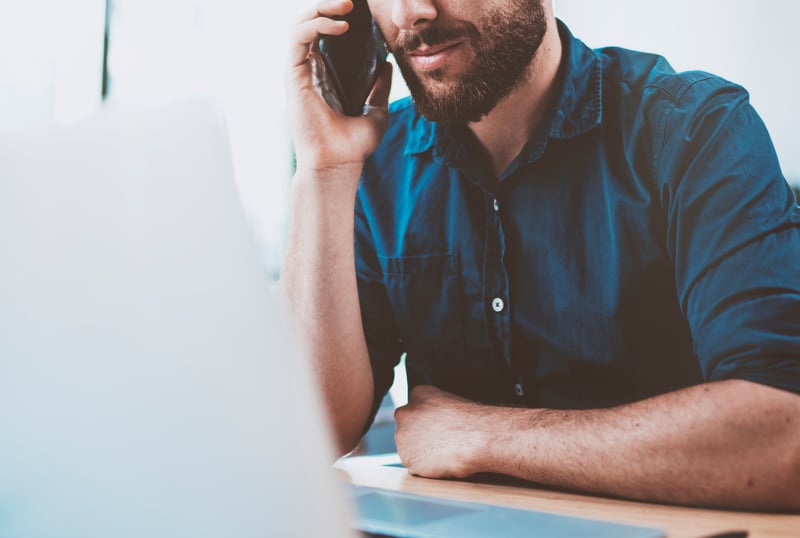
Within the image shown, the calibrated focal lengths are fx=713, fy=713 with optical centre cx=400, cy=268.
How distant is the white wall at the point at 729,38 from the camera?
99.1 inches

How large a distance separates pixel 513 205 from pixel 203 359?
966 millimetres

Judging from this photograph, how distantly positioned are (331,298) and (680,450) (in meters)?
0.59

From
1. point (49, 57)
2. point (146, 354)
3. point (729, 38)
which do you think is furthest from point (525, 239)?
point (729, 38)

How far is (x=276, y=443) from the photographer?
0.80 feet

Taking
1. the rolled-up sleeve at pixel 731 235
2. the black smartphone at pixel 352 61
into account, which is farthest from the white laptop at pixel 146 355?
the black smartphone at pixel 352 61

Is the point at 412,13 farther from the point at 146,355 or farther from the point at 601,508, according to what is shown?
the point at 146,355

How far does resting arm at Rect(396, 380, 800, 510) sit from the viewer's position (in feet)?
2.33

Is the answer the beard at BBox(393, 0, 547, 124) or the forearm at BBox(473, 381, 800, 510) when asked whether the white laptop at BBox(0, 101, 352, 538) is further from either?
the beard at BBox(393, 0, 547, 124)

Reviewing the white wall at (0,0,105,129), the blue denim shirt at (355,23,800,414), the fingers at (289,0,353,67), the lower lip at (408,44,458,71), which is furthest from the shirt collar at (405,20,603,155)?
the white wall at (0,0,105,129)

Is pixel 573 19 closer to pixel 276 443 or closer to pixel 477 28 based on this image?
pixel 477 28

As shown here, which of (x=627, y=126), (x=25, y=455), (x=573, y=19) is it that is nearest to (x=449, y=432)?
(x=627, y=126)

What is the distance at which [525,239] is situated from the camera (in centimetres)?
116

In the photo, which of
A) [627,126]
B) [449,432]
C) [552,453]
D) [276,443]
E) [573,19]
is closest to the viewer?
[276,443]

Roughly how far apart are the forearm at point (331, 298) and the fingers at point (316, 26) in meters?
0.24
